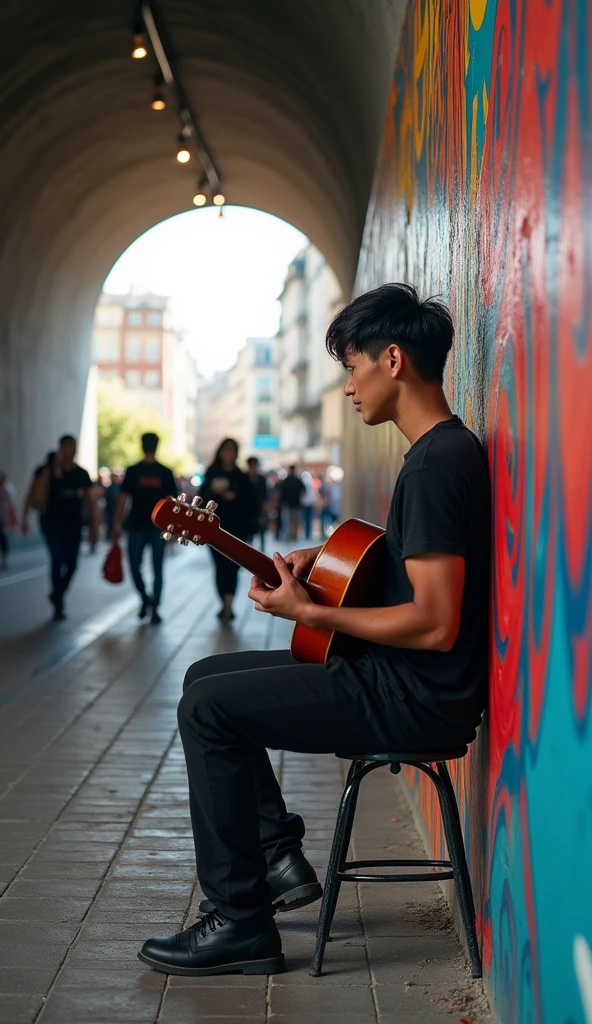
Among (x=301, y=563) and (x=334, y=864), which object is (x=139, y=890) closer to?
(x=334, y=864)

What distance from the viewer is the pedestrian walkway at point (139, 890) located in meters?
3.26

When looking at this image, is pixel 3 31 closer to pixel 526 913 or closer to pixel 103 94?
pixel 103 94

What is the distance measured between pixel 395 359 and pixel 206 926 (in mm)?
1607

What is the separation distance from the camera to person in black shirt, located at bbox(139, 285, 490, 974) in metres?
3.12

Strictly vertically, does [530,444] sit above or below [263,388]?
below

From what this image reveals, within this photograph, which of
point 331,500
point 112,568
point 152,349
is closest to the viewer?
point 112,568

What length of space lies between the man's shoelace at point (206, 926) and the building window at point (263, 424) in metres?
135

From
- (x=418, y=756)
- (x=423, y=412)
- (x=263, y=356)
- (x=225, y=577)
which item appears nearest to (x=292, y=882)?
(x=418, y=756)

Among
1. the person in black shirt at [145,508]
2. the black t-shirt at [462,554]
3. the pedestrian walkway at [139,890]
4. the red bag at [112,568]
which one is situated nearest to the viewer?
the black t-shirt at [462,554]

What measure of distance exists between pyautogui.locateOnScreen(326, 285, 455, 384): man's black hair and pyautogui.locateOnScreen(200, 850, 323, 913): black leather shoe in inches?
60.1

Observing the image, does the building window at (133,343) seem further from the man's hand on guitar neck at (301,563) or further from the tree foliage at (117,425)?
the man's hand on guitar neck at (301,563)

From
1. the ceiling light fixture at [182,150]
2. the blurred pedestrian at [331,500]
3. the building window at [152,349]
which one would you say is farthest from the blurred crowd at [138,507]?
the building window at [152,349]

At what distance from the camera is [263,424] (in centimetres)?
13925

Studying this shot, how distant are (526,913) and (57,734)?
4.46 meters
